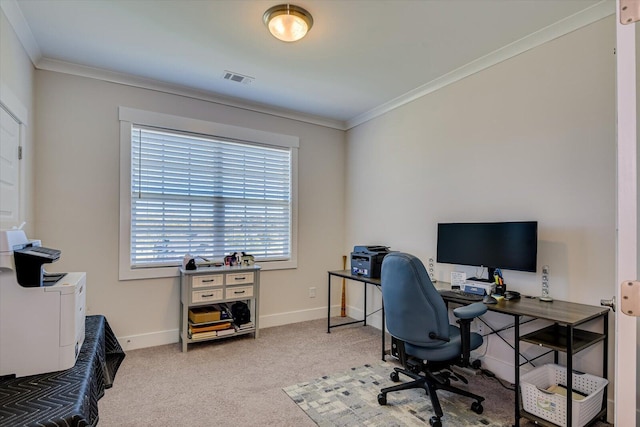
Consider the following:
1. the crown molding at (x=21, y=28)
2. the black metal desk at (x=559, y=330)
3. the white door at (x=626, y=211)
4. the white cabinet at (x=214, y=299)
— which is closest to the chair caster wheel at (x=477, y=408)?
the black metal desk at (x=559, y=330)

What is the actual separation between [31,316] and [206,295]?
6.20 ft

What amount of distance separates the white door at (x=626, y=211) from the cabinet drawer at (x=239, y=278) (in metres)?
3.08

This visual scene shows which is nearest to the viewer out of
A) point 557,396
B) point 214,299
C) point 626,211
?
point 626,211

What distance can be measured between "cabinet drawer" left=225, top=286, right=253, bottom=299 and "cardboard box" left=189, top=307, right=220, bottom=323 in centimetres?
21

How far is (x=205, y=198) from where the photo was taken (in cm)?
372

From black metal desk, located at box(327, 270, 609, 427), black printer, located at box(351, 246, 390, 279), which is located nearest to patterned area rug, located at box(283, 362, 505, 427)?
black metal desk, located at box(327, 270, 609, 427)

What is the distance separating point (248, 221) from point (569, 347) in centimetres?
322

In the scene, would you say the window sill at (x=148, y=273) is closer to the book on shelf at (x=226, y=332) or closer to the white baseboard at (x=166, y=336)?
the white baseboard at (x=166, y=336)

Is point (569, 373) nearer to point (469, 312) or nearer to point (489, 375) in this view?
point (469, 312)

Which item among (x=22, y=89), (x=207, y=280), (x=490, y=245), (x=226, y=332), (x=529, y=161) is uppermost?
(x=22, y=89)

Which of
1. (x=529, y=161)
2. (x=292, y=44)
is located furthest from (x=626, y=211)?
(x=292, y=44)

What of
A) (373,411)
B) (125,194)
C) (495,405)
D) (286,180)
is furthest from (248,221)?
(495,405)

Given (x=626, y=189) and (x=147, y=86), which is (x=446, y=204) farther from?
(x=147, y=86)

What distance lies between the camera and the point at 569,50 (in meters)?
2.35
